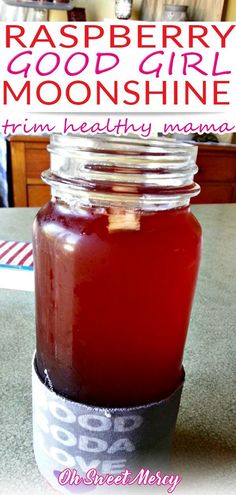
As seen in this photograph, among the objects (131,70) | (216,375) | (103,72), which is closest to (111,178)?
(216,375)

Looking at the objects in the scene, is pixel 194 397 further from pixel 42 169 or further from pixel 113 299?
pixel 42 169

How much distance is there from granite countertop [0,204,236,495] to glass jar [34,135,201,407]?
90 millimetres

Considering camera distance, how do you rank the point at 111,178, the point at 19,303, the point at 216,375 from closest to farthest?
the point at 111,178 → the point at 216,375 → the point at 19,303

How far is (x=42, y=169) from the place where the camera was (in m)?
1.96

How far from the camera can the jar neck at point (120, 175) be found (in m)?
0.25

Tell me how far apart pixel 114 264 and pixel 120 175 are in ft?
0.17

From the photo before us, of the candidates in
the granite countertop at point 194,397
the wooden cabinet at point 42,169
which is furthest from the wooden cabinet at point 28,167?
the granite countertop at point 194,397

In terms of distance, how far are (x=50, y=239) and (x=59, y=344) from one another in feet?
0.24

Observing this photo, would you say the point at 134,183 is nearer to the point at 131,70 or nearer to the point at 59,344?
the point at 59,344

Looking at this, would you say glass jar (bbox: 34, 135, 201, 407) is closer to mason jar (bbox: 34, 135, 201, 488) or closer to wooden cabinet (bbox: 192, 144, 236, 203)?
mason jar (bbox: 34, 135, 201, 488)

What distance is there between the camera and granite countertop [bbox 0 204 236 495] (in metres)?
0.33

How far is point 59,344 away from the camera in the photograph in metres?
0.29

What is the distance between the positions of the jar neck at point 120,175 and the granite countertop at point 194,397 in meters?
0.21

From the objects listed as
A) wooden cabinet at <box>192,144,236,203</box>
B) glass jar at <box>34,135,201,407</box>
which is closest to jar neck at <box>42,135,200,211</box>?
glass jar at <box>34,135,201,407</box>
